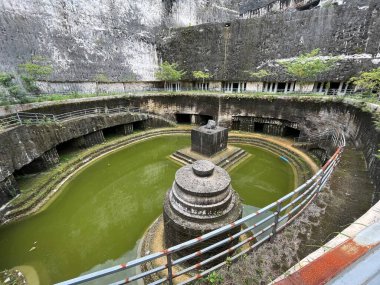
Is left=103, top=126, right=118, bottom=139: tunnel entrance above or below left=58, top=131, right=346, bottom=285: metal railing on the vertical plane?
below

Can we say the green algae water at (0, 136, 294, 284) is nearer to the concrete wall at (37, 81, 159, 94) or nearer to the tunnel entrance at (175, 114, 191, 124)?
the tunnel entrance at (175, 114, 191, 124)

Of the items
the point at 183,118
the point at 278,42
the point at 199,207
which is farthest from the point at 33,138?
the point at 278,42

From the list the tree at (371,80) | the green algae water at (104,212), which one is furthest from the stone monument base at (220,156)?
the tree at (371,80)

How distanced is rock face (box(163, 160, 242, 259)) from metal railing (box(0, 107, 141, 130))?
7819mm

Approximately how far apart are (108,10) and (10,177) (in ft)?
54.0

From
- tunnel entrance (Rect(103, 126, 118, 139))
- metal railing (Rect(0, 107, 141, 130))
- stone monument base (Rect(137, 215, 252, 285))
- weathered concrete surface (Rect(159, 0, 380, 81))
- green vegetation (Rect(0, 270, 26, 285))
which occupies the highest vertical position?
weathered concrete surface (Rect(159, 0, 380, 81))

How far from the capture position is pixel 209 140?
9266 millimetres

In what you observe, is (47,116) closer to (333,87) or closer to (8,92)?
(8,92)

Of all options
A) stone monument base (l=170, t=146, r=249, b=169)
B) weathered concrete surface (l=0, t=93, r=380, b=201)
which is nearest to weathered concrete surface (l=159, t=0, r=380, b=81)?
weathered concrete surface (l=0, t=93, r=380, b=201)

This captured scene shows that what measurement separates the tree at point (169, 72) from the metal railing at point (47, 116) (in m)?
6.48

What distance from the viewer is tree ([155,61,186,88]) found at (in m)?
18.4

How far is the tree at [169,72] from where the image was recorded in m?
18.4

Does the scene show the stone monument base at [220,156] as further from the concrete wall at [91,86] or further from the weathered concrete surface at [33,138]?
the concrete wall at [91,86]

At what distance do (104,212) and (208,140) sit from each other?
5.53 meters
